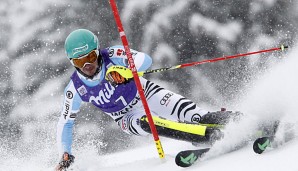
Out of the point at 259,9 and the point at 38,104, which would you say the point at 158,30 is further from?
the point at 38,104

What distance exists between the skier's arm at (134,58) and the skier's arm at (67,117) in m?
0.53

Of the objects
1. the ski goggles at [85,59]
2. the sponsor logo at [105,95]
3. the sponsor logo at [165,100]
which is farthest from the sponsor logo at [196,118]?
the ski goggles at [85,59]

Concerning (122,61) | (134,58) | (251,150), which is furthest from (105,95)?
(251,150)

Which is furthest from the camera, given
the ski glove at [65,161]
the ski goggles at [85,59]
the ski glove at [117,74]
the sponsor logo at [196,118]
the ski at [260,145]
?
the ski glove at [65,161]

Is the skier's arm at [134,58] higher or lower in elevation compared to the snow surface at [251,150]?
higher

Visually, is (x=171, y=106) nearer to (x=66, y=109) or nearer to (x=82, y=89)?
(x=82, y=89)

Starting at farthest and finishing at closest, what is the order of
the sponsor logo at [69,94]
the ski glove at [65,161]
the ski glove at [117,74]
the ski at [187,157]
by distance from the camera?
the sponsor logo at [69,94] < the ski glove at [65,161] < the ski glove at [117,74] < the ski at [187,157]

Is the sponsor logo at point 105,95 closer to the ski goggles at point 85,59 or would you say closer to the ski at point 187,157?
the ski goggles at point 85,59

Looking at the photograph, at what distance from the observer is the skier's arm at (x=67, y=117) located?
18.6 ft

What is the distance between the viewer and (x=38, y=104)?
15.1m

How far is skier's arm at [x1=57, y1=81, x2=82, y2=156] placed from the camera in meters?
5.67

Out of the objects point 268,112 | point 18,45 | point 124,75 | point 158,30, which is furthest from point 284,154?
point 18,45

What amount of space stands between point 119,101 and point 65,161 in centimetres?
75

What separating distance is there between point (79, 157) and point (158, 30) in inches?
350
